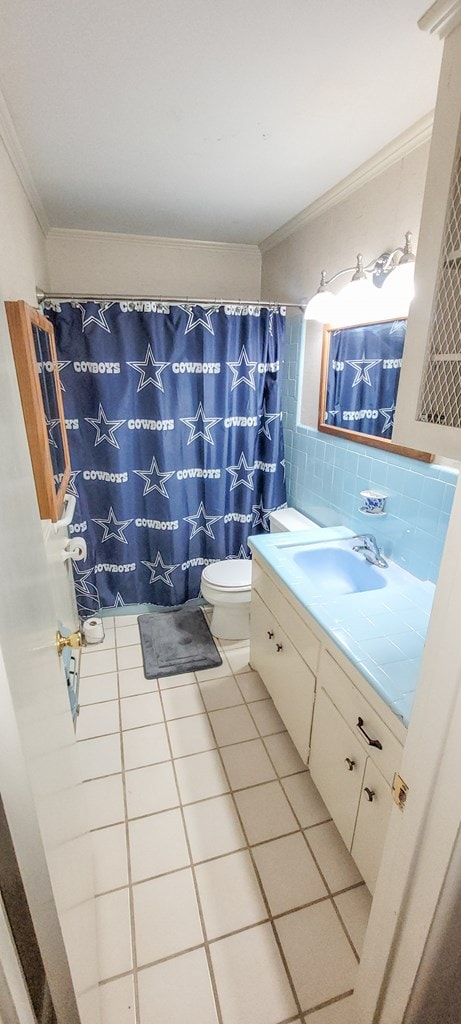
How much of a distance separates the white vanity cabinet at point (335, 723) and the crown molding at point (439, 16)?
1.53 m

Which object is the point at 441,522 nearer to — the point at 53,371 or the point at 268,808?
the point at 268,808

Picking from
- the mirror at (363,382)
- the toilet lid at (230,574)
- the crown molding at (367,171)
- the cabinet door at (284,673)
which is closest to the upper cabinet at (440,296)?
the mirror at (363,382)

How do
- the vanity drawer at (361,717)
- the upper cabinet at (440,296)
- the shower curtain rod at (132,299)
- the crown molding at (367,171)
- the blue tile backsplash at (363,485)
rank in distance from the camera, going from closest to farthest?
the upper cabinet at (440,296) → the vanity drawer at (361,717) → the crown molding at (367,171) → the blue tile backsplash at (363,485) → the shower curtain rod at (132,299)

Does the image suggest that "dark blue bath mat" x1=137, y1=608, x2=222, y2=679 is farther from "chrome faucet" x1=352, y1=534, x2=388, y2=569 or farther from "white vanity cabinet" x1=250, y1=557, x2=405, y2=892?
"chrome faucet" x1=352, y1=534, x2=388, y2=569

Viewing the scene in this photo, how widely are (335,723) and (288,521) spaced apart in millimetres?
1216

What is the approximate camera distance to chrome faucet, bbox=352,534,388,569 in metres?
1.68

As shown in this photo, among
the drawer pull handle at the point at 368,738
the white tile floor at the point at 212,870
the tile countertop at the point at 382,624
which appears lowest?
the white tile floor at the point at 212,870

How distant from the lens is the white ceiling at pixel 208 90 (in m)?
0.98

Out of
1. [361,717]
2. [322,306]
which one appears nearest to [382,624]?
[361,717]

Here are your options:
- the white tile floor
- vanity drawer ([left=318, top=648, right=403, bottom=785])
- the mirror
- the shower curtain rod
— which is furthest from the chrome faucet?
the shower curtain rod

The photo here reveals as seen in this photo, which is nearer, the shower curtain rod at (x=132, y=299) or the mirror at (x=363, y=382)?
the mirror at (x=363, y=382)

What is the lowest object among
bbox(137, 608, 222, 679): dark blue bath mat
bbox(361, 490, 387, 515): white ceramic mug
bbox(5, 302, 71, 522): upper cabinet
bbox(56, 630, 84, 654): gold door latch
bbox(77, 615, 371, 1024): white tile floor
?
bbox(77, 615, 371, 1024): white tile floor

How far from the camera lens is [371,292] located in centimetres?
167

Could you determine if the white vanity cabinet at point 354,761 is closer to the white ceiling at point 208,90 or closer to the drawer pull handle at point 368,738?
the drawer pull handle at point 368,738
